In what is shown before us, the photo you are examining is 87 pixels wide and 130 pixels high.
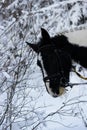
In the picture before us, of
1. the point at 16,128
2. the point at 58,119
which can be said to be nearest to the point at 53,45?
the point at 16,128

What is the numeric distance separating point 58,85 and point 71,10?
16.5 ft

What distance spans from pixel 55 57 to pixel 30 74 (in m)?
2.40

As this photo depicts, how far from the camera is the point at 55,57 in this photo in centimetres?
485

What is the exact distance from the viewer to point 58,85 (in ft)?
16.1

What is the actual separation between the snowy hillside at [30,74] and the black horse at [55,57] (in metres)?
0.25

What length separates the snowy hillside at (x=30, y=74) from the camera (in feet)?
19.6

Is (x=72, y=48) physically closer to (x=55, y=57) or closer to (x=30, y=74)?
(x=55, y=57)

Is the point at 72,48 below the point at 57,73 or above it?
above

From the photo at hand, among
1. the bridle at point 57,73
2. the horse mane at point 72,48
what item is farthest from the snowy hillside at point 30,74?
the bridle at point 57,73

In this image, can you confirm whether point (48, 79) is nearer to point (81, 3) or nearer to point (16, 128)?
point (16, 128)

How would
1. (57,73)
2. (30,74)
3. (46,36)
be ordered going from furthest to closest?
(30,74), (57,73), (46,36)

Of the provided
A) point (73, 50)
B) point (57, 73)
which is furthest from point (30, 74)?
point (73, 50)

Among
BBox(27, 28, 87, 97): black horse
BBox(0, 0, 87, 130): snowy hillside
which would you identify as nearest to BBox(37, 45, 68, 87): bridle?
BBox(27, 28, 87, 97): black horse

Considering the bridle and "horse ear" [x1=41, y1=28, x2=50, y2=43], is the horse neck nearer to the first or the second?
Answer: the bridle
